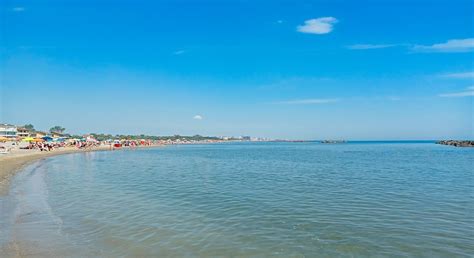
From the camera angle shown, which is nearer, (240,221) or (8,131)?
(240,221)

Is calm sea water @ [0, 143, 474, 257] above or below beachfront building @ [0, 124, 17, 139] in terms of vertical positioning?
below

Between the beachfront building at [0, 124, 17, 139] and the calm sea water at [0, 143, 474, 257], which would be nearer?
the calm sea water at [0, 143, 474, 257]

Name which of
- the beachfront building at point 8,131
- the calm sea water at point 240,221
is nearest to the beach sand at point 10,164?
the calm sea water at point 240,221

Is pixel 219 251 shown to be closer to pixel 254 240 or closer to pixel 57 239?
pixel 254 240

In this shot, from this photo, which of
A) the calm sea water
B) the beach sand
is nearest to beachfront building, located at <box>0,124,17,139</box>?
the beach sand

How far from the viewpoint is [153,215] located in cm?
1202

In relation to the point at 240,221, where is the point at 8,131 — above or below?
above

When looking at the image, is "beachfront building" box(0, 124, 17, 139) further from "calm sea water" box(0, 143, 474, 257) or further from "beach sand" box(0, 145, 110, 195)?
"calm sea water" box(0, 143, 474, 257)

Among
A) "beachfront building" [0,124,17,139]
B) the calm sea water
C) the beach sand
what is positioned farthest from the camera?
"beachfront building" [0,124,17,139]

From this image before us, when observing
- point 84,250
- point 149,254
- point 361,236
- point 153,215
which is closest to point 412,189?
point 361,236

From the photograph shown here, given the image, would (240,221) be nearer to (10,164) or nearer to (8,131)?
(10,164)

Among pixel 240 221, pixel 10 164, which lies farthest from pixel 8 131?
pixel 240 221

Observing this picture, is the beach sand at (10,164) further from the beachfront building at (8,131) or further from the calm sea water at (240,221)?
the beachfront building at (8,131)

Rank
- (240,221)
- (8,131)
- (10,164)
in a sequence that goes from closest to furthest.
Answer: (240,221), (10,164), (8,131)
